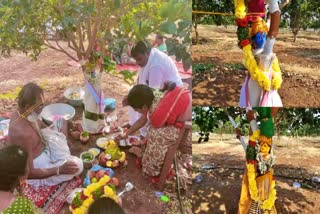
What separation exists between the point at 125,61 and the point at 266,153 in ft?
1.98

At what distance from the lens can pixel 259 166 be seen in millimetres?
1558

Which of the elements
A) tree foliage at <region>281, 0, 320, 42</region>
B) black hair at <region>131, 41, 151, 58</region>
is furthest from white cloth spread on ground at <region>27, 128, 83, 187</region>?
tree foliage at <region>281, 0, 320, 42</region>

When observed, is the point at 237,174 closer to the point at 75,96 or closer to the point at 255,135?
the point at 255,135

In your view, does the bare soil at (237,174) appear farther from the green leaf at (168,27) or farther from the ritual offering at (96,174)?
the green leaf at (168,27)

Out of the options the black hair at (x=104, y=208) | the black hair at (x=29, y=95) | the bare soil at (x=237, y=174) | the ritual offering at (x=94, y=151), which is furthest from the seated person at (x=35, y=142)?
the bare soil at (x=237, y=174)

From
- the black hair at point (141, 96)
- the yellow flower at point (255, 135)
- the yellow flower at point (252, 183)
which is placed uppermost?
the black hair at point (141, 96)

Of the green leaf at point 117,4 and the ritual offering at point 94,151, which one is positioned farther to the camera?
the ritual offering at point 94,151

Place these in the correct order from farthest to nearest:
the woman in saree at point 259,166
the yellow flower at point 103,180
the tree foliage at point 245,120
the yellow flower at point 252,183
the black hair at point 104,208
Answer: the tree foliage at point 245,120, the yellow flower at point 252,183, the woman in saree at point 259,166, the yellow flower at point 103,180, the black hair at point 104,208

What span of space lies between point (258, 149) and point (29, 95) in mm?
782

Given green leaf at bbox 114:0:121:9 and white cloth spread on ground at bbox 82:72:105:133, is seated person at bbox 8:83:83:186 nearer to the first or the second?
white cloth spread on ground at bbox 82:72:105:133

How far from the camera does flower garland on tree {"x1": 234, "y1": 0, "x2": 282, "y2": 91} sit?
1.16 meters

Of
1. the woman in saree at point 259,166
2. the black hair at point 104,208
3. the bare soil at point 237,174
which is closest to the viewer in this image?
the black hair at point 104,208

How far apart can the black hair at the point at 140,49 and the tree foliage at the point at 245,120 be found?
0.40 m

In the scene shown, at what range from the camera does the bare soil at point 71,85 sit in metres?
1.31
